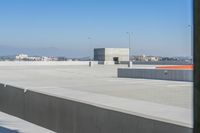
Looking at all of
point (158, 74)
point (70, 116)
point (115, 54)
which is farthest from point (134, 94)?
point (115, 54)

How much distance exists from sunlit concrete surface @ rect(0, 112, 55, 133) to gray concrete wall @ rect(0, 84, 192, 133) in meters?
0.21

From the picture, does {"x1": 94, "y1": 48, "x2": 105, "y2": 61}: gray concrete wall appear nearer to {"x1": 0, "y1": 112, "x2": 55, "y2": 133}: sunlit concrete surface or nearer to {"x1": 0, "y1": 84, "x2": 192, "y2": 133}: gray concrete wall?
{"x1": 0, "y1": 84, "x2": 192, "y2": 133}: gray concrete wall

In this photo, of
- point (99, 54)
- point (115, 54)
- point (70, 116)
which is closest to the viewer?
point (70, 116)

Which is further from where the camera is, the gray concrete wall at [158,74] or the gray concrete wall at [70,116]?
the gray concrete wall at [158,74]

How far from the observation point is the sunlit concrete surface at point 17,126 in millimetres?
9031

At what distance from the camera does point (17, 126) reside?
31.8 feet

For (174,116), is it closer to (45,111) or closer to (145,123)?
(145,123)

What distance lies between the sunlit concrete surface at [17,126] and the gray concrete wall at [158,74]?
1792 centimetres

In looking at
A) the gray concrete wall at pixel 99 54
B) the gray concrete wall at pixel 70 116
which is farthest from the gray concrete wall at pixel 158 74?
the gray concrete wall at pixel 99 54

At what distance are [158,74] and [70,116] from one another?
22.0 meters

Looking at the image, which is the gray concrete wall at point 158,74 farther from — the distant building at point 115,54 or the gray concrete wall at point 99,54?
the gray concrete wall at point 99,54

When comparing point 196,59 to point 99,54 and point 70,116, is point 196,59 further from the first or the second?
point 99,54

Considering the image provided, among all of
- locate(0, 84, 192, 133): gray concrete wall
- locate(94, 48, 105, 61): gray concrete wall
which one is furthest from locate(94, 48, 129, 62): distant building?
locate(0, 84, 192, 133): gray concrete wall

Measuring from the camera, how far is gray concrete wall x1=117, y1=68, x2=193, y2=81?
28075 millimetres
